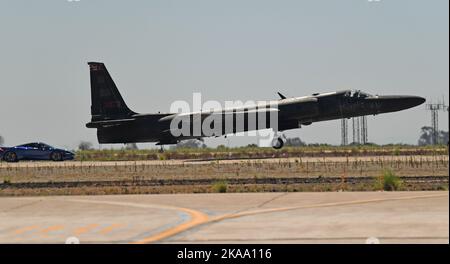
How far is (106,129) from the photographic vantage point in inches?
2076

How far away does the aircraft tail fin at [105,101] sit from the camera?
54.5 metres

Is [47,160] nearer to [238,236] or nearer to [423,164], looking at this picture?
[423,164]

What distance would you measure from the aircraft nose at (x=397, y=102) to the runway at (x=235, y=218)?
99.0 ft

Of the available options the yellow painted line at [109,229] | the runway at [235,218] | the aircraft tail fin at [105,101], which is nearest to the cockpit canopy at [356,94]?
the aircraft tail fin at [105,101]

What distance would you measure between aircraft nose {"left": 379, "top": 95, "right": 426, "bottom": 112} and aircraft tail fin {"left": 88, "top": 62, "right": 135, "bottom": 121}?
17.6 meters

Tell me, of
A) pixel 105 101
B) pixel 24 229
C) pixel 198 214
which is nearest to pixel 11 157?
pixel 105 101

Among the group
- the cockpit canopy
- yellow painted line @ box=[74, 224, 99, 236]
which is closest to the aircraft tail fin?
the cockpit canopy

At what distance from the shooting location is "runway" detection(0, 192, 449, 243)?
1314 cm

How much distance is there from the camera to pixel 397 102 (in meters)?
50.1

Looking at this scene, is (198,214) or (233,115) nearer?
(198,214)

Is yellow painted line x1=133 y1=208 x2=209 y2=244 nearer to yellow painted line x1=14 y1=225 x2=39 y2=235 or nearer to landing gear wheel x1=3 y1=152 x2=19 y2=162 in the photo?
yellow painted line x1=14 y1=225 x2=39 y2=235

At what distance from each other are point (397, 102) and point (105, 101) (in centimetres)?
2049

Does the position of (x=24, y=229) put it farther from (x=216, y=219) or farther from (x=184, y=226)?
(x=216, y=219)
